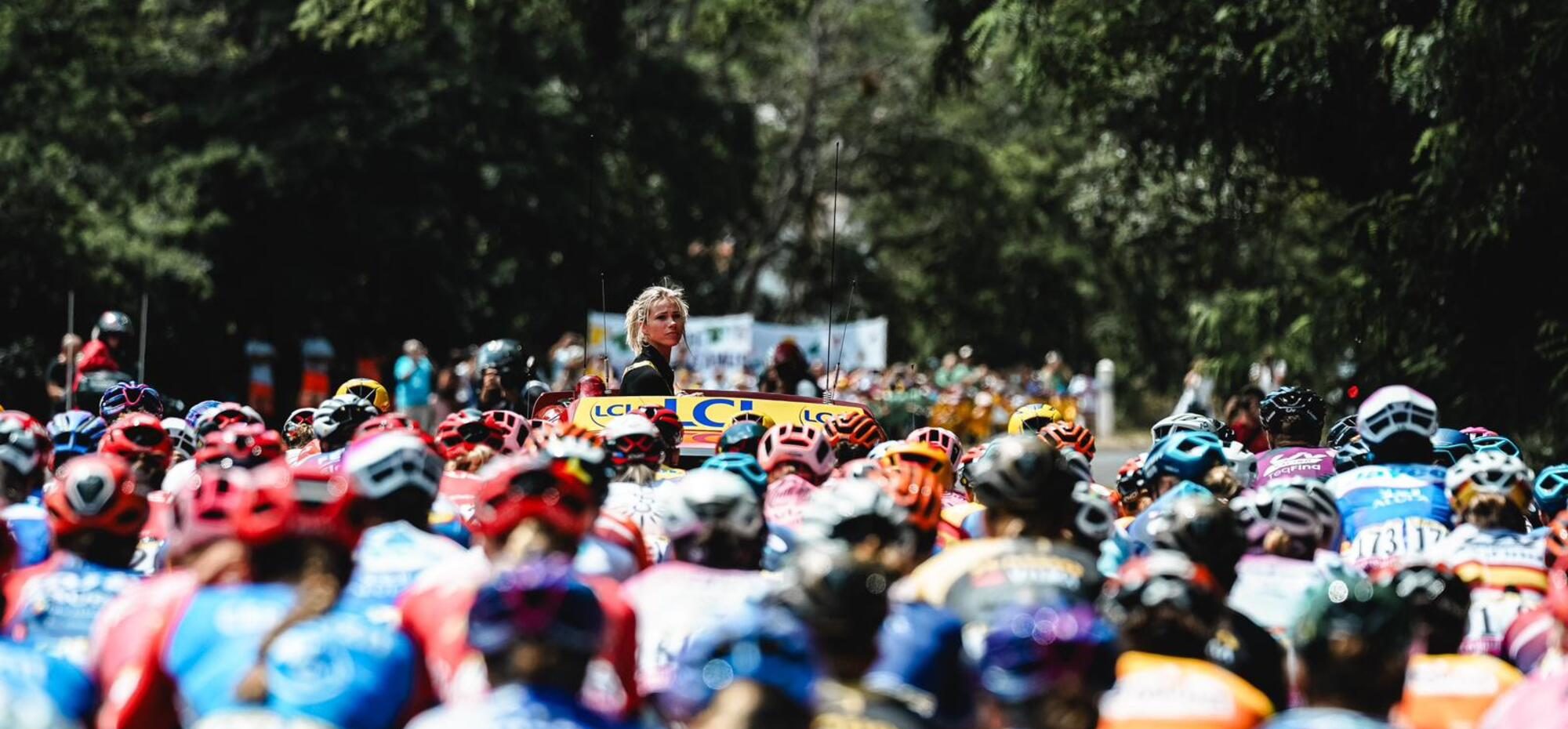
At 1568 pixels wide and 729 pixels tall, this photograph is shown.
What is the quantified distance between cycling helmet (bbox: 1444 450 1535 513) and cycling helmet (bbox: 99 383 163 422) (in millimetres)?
7617

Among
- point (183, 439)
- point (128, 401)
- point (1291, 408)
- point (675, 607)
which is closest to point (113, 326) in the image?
point (128, 401)

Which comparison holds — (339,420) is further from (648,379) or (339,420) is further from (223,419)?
(648,379)

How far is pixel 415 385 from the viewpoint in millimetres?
26438

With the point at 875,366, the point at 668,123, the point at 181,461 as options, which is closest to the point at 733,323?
the point at 875,366

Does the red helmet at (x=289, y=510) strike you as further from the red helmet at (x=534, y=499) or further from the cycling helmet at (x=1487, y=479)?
the cycling helmet at (x=1487, y=479)

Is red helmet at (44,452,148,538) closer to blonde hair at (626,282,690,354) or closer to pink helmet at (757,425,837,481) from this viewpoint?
pink helmet at (757,425,837,481)

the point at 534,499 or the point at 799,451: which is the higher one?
the point at 534,499

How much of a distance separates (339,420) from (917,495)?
3.92 m

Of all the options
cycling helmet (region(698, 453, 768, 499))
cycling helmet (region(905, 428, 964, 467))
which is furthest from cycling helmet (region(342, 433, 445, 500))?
cycling helmet (region(905, 428, 964, 467))

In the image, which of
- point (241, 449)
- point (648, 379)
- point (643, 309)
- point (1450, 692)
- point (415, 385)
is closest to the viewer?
point (1450, 692)

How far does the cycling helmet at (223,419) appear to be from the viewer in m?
10.7

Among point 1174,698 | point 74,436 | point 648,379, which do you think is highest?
point 648,379

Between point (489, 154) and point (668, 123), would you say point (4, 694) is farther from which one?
point (668, 123)

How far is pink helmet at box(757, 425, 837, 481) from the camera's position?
8.83 meters
